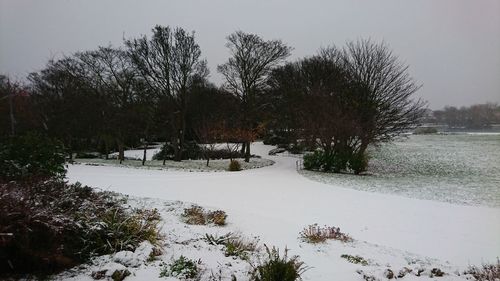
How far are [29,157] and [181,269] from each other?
6.32 m

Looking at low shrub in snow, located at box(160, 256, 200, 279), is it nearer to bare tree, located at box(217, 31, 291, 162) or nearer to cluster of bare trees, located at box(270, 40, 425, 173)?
cluster of bare trees, located at box(270, 40, 425, 173)

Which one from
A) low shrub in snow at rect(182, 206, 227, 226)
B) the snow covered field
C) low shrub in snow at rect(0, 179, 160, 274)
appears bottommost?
the snow covered field

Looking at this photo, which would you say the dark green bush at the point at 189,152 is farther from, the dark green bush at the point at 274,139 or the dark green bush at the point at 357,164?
the dark green bush at the point at 357,164

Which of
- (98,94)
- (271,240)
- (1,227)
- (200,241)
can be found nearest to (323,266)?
(271,240)

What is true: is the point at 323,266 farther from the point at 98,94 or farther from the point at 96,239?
the point at 98,94

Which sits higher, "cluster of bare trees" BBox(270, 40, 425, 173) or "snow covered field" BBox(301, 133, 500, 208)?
"cluster of bare trees" BBox(270, 40, 425, 173)

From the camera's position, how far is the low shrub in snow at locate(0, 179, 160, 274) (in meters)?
4.02

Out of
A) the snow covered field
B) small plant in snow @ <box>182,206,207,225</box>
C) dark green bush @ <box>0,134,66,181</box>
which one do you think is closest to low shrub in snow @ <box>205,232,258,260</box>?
small plant in snow @ <box>182,206,207,225</box>

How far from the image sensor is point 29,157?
28.1ft

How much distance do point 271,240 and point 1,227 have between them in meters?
4.64

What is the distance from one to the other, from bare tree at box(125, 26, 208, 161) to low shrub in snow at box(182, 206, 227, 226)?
828 inches

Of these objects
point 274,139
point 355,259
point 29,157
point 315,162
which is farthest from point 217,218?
point 274,139

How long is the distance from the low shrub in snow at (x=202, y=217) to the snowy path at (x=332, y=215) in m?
0.36

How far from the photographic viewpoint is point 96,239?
507cm
